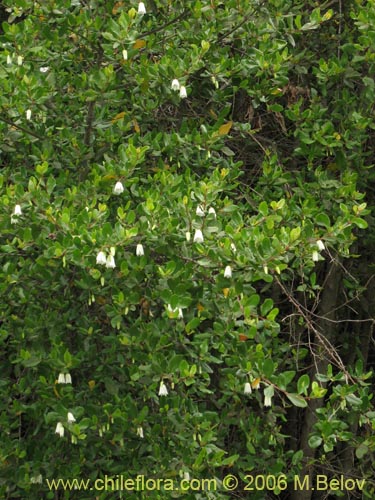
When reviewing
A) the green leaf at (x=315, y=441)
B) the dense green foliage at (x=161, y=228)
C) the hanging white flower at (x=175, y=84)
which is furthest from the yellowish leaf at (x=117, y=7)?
the green leaf at (x=315, y=441)

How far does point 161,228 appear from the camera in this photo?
289 cm

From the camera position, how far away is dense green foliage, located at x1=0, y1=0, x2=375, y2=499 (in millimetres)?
2982

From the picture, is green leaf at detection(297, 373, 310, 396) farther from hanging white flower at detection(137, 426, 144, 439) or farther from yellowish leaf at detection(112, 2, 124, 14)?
yellowish leaf at detection(112, 2, 124, 14)

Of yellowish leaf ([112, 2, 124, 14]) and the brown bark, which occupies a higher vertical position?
yellowish leaf ([112, 2, 124, 14])

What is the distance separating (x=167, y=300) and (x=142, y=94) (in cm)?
102

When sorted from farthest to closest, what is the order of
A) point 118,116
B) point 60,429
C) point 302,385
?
point 118,116 < point 302,385 < point 60,429

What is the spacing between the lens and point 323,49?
159 inches

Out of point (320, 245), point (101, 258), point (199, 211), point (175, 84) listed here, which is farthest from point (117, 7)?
point (320, 245)

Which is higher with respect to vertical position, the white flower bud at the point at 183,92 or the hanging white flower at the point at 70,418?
the white flower bud at the point at 183,92

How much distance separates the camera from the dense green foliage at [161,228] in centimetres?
298

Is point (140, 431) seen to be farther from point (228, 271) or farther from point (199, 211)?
point (199, 211)

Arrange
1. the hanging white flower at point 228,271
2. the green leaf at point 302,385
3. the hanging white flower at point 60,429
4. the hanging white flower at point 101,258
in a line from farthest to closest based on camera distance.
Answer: the green leaf at point 302,385 → the hanging white flower at point 60,429 → the hanging white flower at point 228,271 → the hanging white flower at point 101,258

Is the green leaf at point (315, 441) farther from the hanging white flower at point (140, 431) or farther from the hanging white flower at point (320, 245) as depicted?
the hanging white flower at point (320, 245)

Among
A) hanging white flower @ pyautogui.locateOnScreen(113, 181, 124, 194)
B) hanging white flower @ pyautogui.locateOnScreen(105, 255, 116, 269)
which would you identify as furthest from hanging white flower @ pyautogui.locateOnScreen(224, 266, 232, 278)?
hanging white flower @ pyautogui.locateOnScreen(113, 181, 124, 194)
